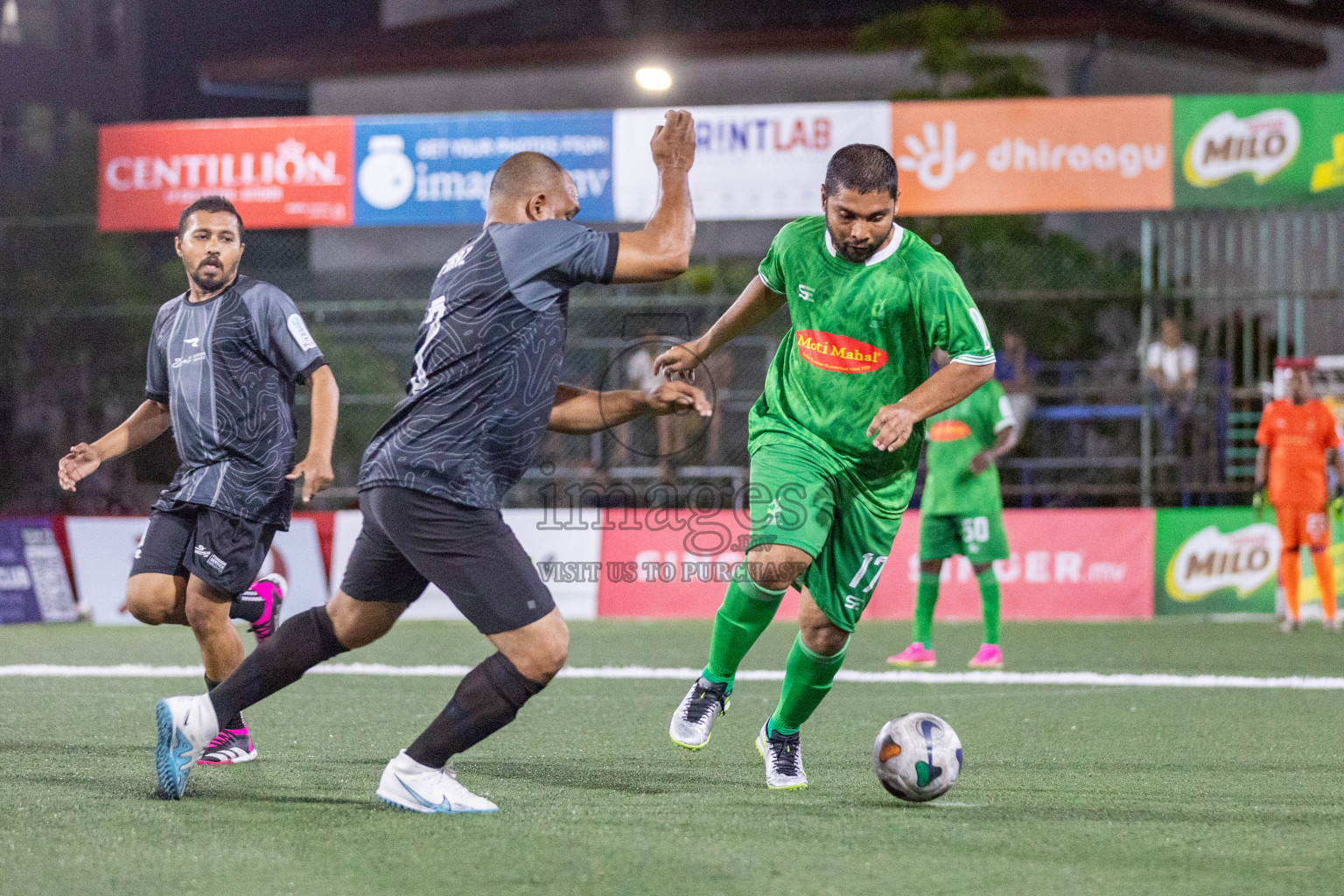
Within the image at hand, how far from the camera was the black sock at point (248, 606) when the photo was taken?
5.90 meters

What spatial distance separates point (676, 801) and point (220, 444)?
7.06 ft

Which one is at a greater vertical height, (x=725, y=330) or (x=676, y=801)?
(x=725, y=330)

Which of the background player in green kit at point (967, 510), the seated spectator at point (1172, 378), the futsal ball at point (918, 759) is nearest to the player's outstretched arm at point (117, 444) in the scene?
the futsal ball at point (918, 759)

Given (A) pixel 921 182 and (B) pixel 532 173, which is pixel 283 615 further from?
(B) pixel 532 173

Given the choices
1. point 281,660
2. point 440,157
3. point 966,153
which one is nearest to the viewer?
point 281,660

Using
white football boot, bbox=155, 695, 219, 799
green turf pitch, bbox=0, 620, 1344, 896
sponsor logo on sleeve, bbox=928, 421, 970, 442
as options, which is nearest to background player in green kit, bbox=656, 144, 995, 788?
green turf pitch, bbox=0, 620, 1344, 896

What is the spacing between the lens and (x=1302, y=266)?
14102mm

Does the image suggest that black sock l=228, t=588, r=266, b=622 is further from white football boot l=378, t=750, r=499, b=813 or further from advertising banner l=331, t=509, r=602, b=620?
advertising banner l=331, t=509, r=602, b=620

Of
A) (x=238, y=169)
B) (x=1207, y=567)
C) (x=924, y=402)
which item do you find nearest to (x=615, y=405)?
(x=924, y=402)

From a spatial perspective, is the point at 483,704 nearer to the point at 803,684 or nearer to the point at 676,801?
the point at 676,801

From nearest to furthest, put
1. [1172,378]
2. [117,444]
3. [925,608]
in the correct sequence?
[117,444] → [925,608] → [1172,378]

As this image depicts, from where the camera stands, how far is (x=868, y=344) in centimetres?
506

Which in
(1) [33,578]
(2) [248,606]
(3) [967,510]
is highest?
(3) [967,510]

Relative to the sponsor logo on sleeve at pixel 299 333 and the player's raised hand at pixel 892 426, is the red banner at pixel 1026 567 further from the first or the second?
the player's raised hand at pixel 892 426
